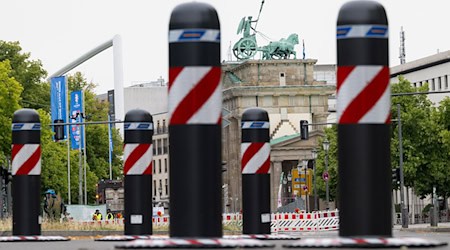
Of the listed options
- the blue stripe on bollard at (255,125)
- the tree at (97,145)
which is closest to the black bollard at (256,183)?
the blue stripe on bollard at (255,125)

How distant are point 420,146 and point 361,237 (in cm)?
8309

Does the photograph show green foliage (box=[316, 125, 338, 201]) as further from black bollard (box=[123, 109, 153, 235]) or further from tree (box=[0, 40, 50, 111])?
black bollard (box=[123, 109, 153, 235])

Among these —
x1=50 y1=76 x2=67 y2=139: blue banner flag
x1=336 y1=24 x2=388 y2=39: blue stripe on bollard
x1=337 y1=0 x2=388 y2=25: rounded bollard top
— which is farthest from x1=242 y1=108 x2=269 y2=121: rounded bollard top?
x1=50 y1=76 x2=67 y2=139: blue banner flag

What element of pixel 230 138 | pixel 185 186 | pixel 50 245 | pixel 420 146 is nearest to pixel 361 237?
pixel 185 186

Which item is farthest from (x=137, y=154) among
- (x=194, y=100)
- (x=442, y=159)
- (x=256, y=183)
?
(x=442, y=159)

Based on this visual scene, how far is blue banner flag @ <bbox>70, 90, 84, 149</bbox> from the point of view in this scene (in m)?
102

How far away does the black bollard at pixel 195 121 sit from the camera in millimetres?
11867

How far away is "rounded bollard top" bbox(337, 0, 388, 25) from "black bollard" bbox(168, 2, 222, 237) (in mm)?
1002

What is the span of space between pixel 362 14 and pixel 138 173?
8.94 metres

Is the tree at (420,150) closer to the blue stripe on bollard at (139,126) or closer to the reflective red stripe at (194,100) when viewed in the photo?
the blue stripe on bollard at (139,126)

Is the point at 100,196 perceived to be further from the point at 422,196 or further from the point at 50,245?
the point at 50,245

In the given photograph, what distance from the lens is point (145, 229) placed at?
21.0m

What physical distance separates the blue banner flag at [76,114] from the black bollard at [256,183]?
7828 cm

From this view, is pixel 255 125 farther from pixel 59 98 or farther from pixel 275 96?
pixel 275 96
